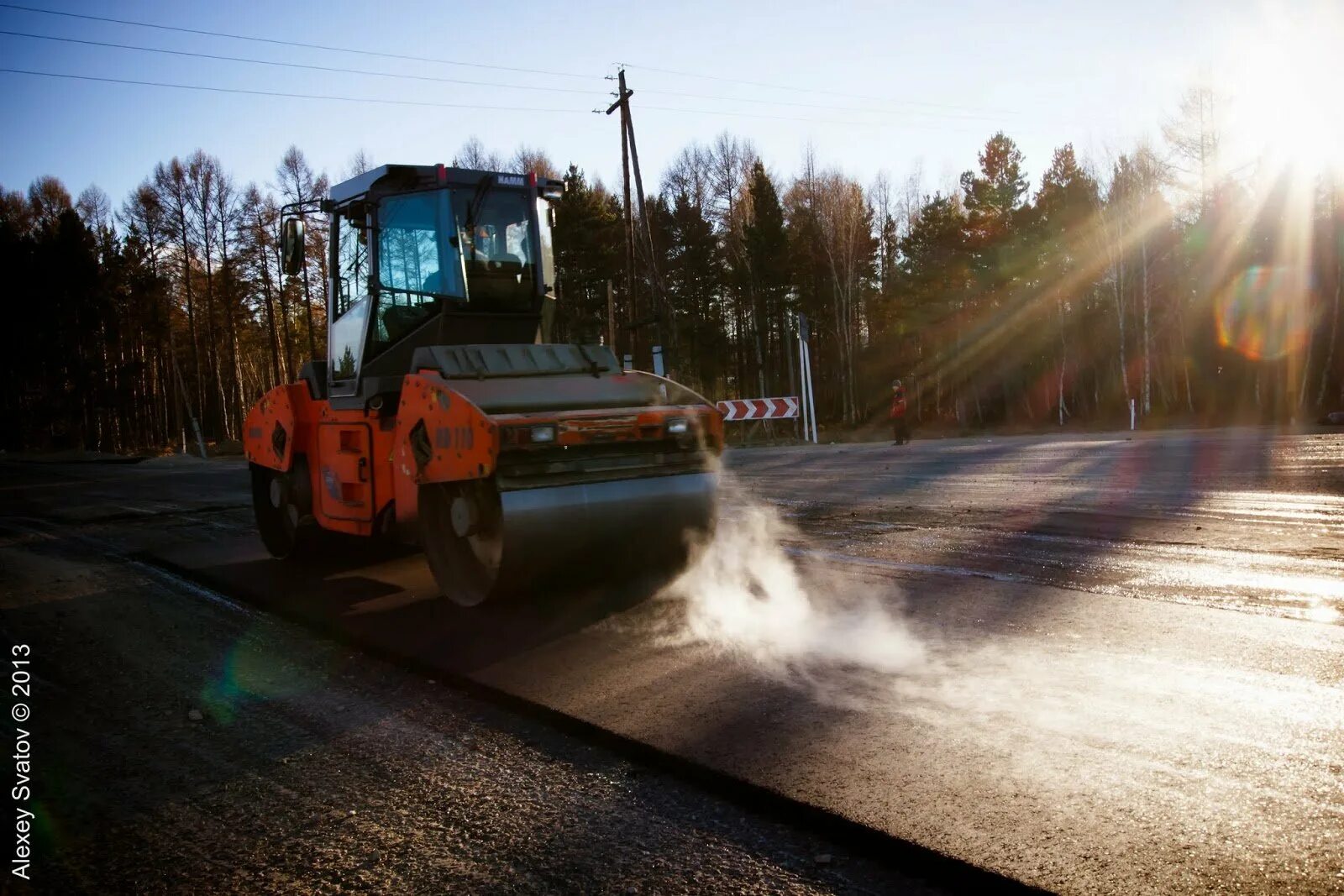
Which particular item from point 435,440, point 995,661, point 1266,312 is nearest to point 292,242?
point 435,440

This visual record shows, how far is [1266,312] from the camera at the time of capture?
36.8m

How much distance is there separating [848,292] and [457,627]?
138 feet

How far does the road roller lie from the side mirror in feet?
0.06

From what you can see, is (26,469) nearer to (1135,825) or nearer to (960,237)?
(1135,825)

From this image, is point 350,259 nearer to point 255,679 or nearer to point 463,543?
point 463,543

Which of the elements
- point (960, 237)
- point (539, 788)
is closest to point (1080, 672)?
point (539, 788)

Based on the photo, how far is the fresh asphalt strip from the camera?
266cm

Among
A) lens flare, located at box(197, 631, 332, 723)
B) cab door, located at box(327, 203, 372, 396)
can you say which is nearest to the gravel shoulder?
lens flare, located at box(197, 631, 332, 723)

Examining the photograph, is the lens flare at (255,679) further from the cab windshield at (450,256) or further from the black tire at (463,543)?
the cab windshield at (450,256)

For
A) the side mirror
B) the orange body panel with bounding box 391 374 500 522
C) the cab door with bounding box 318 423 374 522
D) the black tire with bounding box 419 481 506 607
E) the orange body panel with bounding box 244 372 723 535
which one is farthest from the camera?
the side mirror

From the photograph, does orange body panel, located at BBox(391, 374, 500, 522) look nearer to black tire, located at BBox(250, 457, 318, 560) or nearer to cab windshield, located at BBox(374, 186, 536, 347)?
cab windshield, located at BBox(374, 186, 536, 347)

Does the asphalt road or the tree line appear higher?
the tree line

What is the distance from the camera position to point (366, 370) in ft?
22.9

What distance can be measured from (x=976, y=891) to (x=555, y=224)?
6.20 metres
